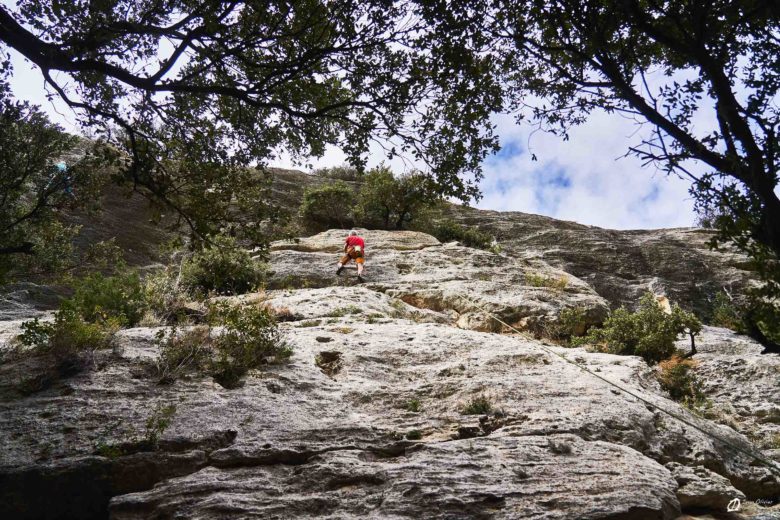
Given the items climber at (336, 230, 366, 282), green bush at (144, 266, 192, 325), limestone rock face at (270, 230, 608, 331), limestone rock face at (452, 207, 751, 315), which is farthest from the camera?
limestone rock face at (452, 207, 751, 315)

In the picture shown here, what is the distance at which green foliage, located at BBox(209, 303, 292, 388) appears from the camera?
346 inches

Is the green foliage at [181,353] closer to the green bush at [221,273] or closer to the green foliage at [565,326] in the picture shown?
the green bush at [221,273]

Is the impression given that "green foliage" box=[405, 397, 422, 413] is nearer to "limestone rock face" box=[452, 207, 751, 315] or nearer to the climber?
the climber

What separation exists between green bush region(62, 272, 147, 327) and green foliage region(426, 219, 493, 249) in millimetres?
16062

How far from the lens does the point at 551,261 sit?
2508 centimetres

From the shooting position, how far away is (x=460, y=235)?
1029 inches

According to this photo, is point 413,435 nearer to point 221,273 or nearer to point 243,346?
→ point 243,346

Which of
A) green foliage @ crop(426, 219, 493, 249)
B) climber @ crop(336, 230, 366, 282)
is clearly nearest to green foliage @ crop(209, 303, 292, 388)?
climber @ crop(336, 230, 366, 282)

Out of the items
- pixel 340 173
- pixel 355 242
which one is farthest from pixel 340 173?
pixel 355 242

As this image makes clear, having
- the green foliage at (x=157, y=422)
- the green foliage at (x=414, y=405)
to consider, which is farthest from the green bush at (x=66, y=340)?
the green foliage at (x=414, y=405)

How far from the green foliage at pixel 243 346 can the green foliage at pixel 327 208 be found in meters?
17.2

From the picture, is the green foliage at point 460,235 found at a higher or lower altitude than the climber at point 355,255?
higher

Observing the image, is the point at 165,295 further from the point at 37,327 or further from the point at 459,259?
the point at 459,259

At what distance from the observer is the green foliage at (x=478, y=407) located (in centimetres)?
808
